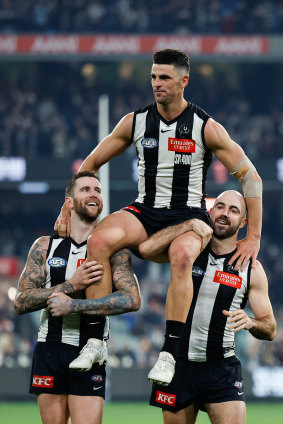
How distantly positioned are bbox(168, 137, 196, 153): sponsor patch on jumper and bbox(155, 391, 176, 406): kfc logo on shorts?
2.05 metres

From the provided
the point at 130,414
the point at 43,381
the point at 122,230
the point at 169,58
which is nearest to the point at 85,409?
the point at 43,381

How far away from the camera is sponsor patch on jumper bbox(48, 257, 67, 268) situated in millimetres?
6934

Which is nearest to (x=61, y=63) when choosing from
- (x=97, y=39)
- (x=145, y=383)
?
(x=97, y=39)

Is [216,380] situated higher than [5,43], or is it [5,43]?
[5,43]

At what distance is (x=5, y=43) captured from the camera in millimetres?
24531

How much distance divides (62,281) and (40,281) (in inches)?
7.3

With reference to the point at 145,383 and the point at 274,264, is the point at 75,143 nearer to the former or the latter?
the point at 274,264

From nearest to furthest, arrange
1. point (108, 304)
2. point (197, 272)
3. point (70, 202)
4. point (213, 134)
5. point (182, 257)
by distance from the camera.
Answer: point (182, 257) < point (108, 304) < point (213, 134) < point (70, 202) < point (197, 272)

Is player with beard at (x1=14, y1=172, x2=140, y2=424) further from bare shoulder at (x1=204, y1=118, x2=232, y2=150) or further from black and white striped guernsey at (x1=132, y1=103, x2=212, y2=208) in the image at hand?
bare shoulder at (x1=204, y1=118, x2=232, y2=150)

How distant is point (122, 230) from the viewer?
21.3 feet

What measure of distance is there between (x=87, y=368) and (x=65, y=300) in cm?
60

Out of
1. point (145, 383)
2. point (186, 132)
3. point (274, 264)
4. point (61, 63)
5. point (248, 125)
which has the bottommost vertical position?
point (145, 383)

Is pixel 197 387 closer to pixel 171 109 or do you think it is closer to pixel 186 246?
pixel 186 246

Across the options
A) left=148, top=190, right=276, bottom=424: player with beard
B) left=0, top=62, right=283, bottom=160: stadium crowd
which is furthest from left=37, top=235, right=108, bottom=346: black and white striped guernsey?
left=0, top=62, right=283, bottom=160: stadium crowd
